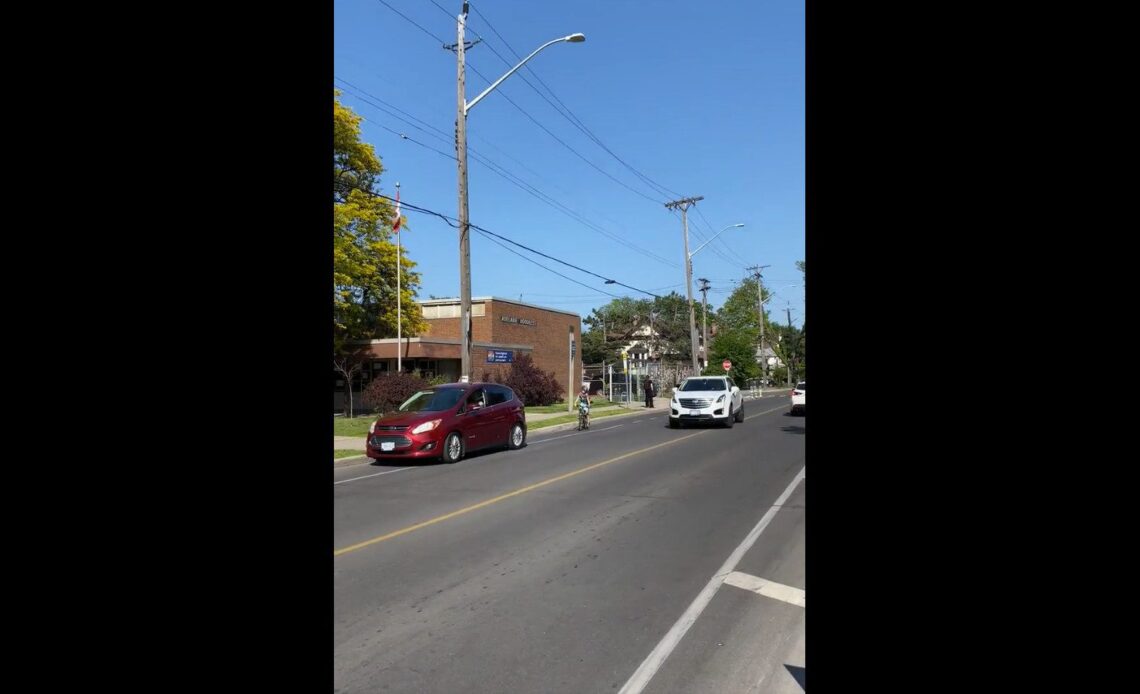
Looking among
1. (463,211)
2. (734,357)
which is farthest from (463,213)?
(734,357)

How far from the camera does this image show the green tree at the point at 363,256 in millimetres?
25266

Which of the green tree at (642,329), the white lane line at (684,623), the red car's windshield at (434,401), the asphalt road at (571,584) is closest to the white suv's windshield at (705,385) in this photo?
the red car's windshield at (434,401)

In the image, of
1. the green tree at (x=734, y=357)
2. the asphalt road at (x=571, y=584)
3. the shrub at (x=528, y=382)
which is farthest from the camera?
the green tree at (x=734, y=357)

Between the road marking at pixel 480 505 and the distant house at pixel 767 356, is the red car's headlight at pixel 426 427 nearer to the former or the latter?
the road marking at pixel 480 505

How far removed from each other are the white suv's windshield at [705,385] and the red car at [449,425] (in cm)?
756

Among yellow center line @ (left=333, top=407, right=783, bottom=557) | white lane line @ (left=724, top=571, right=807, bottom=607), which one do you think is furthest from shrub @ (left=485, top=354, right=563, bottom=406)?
white lane line @ (left=724, top=571, right=807, bottom=607)

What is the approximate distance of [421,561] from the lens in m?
5.96

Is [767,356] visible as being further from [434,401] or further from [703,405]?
[434,401]

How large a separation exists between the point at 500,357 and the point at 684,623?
30472 millimetres

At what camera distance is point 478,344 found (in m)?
33.5

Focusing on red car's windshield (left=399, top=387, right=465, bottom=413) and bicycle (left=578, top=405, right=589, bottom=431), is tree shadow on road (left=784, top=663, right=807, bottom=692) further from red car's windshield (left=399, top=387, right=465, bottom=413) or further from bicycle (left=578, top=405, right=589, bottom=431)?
bicycle (left=578, top=405, right=589, bottom=431)
